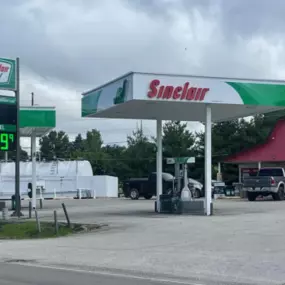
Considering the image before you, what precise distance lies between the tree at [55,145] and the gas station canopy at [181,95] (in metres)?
93.4

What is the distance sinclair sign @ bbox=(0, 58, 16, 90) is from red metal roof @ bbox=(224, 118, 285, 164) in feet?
93.3

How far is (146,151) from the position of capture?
74.1 metres

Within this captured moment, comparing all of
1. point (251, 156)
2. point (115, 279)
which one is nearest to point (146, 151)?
point (251, 156)

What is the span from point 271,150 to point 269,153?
30 centimetres

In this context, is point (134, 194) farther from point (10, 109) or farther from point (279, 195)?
point (10, 109)

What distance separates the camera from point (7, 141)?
1035 inches

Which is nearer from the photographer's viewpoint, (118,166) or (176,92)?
(176,92)

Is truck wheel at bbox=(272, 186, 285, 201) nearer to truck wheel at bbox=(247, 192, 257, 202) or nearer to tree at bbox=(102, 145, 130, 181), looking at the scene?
truck wheel at bbox=(247, 192, 257, 202)

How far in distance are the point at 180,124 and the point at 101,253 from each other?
178 feet

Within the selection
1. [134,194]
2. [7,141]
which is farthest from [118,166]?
[7,141]

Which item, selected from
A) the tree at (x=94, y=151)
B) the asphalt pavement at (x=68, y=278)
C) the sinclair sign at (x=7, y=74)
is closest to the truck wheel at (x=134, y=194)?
the sinclair sign at (x=7, y=74)

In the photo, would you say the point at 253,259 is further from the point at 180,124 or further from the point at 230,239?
the point at 180,124

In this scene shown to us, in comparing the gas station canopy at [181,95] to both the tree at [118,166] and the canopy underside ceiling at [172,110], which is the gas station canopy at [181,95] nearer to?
the canopy underside ceiling at [172,110]

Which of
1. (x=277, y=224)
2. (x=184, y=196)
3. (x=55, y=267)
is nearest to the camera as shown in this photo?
(x=55, y=267)
